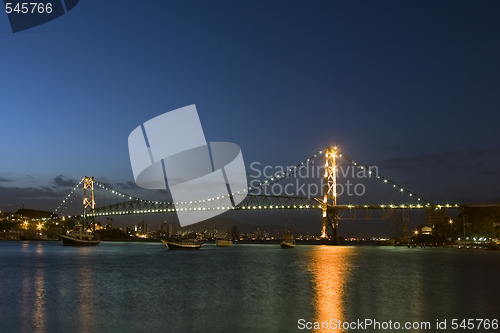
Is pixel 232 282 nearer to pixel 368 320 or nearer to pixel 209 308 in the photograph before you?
pixel 209 308

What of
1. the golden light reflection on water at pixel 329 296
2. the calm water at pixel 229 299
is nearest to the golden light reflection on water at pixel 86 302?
the calm water at pixel 229 299

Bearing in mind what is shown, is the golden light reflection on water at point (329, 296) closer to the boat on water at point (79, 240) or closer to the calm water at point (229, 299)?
the calm water at point (229, 299)

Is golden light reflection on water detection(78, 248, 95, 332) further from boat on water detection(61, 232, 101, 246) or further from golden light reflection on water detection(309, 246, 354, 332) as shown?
boat on water detection(61, 232, 101, 246)

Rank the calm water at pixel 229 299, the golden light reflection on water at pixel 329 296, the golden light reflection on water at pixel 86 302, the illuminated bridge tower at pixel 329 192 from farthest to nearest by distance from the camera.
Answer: the illuminated bridge tower at pixel 329 192 → the golden light reflection on water at pixel 329 296 → the calm water at pixel 229 299 → the golden light reflection on water at pixel 86 302

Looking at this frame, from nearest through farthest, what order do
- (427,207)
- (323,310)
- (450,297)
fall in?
(323,310) → (450,297) → (427,207)

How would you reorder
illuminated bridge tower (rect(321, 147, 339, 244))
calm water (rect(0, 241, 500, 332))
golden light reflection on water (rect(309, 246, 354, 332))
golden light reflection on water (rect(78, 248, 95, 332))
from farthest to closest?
illuminated bridge tower (rect(321, 147, 339, 244)), golden light reflection on water (rect(309, 246, 354, 332)), calm water (rect(0, 241, 500, 332)), golden light reflection on water (rect(78, 248, 95, 332))

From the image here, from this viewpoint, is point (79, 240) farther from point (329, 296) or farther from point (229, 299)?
point (329, 296)

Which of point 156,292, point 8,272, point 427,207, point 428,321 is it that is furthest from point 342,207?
point 428,321

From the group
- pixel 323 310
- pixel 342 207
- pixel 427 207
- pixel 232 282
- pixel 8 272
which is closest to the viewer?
pixel 323 310

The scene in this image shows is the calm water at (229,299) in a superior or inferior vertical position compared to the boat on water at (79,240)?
superior

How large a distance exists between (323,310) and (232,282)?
11.0 metres

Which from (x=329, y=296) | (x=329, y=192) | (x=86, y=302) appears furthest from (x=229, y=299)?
(x=329, y=192)

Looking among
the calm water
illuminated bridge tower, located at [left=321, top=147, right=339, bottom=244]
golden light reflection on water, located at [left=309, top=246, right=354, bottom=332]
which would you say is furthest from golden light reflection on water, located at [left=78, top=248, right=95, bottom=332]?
illuminated bridge tower, located at [left=321, top=147, right=339, bottom=244]

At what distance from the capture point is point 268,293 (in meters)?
24.6
